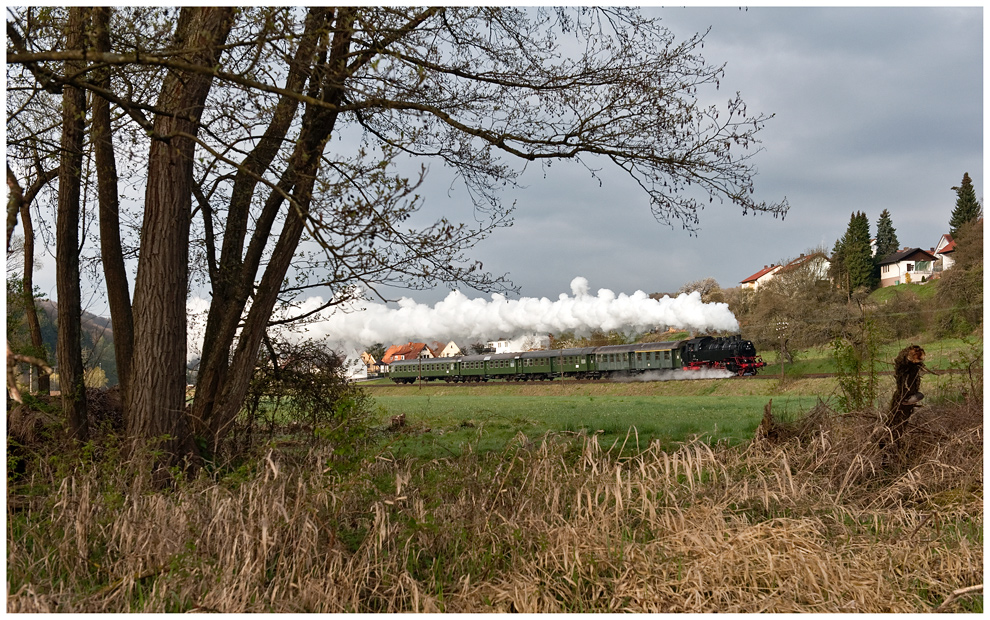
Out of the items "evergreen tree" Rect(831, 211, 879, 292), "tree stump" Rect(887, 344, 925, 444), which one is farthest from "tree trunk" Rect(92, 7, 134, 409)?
"evergreen tree" Rect(831, 211, 879, 292)

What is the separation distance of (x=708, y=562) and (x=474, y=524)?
150 centimetres

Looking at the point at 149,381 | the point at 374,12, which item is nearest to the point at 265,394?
the point at 149,381

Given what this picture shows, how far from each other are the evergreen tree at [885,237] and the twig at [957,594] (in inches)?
2637

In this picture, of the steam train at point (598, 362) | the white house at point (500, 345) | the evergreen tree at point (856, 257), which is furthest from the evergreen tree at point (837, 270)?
the white house at point (500, 345)

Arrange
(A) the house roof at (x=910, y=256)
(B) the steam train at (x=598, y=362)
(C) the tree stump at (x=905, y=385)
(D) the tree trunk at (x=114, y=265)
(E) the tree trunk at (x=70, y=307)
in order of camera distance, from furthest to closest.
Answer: (A) the house roof at (x=910, y=256) < (B) the steam train at (x=598, y=362) < (E) the tree trunk at (x=70, y=307) < (C) the tree stump at (x=905, y=385) < (D) the tree trunk at (x=114, y=265)

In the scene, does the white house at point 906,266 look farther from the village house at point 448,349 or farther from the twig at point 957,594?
the twig at point 957,594

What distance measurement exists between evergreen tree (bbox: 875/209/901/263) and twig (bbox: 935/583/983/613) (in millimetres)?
66988

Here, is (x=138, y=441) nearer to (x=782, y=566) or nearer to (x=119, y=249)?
(x=119, y=249)

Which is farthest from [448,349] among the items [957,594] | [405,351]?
[957,594]

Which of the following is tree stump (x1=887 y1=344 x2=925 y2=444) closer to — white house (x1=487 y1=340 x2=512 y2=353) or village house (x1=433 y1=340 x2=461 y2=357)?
white house (x1=487 y1=340 x2=512 y2=353)

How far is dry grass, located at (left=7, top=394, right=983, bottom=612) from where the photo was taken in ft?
13.9

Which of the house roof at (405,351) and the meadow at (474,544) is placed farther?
the house roof at (405,351)

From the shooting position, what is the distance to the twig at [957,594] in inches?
164

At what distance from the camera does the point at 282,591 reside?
425cm
